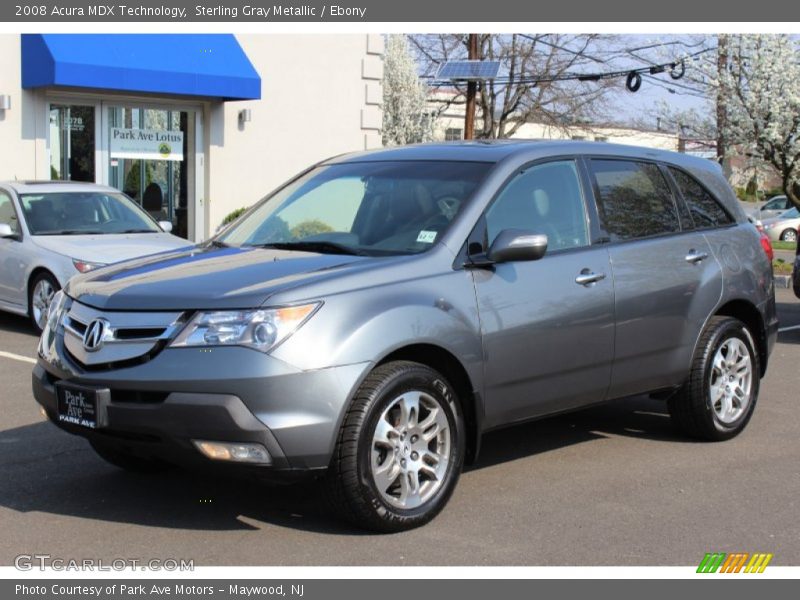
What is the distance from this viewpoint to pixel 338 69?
21141mm

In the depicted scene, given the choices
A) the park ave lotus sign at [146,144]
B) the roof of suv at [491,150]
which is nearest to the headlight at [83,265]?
the roof of suv at [491,150]

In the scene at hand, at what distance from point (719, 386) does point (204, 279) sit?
136 inches

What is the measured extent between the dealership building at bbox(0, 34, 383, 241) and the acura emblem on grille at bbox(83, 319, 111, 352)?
11693 mm

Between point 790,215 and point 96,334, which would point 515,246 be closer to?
point 96,334

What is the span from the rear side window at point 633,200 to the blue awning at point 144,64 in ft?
36.8

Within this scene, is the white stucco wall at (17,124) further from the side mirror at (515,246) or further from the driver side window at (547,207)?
the side mirror at (515,246)

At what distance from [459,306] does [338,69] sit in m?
16.5

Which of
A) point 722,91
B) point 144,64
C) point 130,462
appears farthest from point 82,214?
point 722,91

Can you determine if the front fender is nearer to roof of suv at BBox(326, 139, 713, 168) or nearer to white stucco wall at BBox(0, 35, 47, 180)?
roof of suv at BBox(326, 139, 713, 168)

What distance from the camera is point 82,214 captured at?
1216 centimetres

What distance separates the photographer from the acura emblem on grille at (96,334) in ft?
16.1

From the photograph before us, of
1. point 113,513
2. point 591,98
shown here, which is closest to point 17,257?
point 113,513

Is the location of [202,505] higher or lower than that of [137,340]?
lower

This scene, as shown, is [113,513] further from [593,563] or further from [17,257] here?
[17,257]
